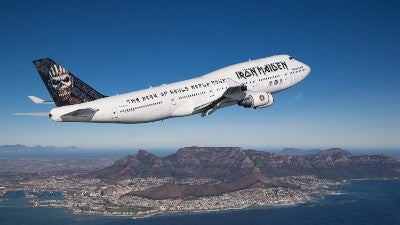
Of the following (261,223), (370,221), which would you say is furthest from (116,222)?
(370,221)

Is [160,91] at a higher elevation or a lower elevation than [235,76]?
lower

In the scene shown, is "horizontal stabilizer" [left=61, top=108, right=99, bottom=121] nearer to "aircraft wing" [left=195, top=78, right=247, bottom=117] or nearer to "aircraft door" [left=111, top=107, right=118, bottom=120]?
"aircraft door" [left=111, top=107, right=118, bottom=120]

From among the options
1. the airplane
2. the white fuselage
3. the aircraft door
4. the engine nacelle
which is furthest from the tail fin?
the engine nacelle

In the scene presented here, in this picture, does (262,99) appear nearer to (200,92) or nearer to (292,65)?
(200,92)

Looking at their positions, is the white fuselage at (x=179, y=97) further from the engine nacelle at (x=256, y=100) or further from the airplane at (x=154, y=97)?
the engine nacelle at (x=256, y=100)

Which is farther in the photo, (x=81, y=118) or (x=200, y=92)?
(x=200, y=92)

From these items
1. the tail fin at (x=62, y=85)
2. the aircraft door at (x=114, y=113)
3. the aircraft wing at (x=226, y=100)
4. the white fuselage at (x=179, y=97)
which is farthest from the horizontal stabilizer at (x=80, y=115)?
the aircraft wing at (x=226, y=100)
